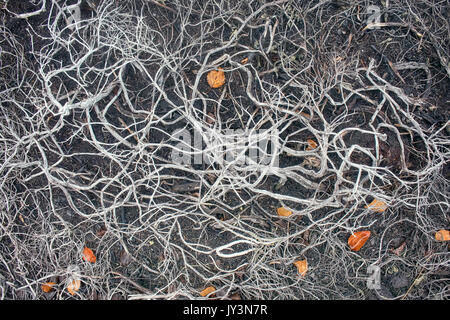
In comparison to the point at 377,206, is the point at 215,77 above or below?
above

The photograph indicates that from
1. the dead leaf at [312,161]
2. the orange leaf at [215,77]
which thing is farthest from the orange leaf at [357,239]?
the orange leaf at [215,77]

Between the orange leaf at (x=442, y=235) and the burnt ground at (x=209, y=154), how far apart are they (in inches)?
0.5

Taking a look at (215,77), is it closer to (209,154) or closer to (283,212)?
(209,154)

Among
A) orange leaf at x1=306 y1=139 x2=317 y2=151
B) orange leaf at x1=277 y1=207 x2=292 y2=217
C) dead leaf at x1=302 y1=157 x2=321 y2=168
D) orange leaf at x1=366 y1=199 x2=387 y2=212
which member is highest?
orange leaf at x1=306 y1=139 x2=317 y2=151

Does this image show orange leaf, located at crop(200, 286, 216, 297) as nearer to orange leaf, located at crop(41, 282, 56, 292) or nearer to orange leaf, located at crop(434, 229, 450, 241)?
orange leaf, located at crop(41, 282, 56, 292)

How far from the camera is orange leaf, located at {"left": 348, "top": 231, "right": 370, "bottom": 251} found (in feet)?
4.67

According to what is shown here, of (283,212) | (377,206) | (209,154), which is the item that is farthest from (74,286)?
(377,206)

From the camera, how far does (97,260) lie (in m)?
1.46

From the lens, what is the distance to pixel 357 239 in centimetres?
142

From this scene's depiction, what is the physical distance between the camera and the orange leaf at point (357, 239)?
1.42 meters

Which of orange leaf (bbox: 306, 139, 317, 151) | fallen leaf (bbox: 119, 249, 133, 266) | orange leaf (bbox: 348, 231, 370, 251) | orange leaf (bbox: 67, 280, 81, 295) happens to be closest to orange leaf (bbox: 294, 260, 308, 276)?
orange leaf (bbox: 348, 231, 370, 251)

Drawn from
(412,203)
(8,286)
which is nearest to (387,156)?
(412,203)

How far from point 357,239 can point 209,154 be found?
2.32 ft

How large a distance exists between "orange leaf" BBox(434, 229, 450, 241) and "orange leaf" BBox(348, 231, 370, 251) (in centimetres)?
29
